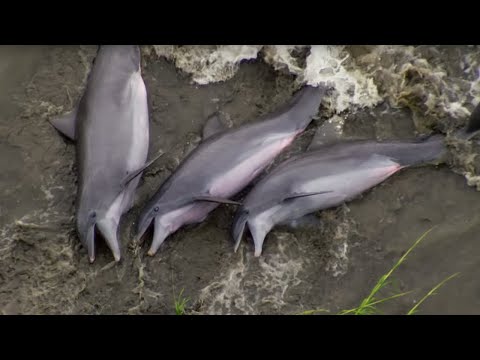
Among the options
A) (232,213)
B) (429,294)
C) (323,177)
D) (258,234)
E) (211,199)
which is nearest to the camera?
(429,294)

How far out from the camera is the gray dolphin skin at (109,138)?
5.85 meters

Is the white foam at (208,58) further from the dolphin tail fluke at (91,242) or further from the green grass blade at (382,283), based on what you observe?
the green grass blade at (382,283)

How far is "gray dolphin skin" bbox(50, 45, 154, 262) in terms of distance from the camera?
5848 mm

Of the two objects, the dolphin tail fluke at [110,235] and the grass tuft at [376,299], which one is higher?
the dolphin tail fluke at [110,235]

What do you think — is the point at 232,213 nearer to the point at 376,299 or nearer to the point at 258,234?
the point at 258,234

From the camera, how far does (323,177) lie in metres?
6.13

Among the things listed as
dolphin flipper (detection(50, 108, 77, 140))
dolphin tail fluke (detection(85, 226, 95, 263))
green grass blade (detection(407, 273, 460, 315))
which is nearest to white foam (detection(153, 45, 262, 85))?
dolphin flipper (detection(50, 108, 77, 140))

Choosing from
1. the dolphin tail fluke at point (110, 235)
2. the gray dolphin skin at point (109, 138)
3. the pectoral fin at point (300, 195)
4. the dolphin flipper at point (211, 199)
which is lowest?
the dolphin tail fluke at point (110, 235)

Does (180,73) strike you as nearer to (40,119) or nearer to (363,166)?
(40,119)

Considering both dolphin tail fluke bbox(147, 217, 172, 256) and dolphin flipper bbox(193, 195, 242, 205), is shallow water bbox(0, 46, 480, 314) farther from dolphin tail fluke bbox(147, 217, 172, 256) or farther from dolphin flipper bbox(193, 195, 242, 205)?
dolphin flipper bbox(193, 195, 242, 205)

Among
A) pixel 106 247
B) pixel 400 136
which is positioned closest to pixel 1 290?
pixel 106 247

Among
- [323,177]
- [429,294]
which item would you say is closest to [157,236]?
[323,177]

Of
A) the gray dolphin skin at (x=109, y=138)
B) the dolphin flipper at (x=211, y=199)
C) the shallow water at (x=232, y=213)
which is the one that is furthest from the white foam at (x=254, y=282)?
the gray dolphin skin at (x=109, y=138)

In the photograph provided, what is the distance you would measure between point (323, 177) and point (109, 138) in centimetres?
238
